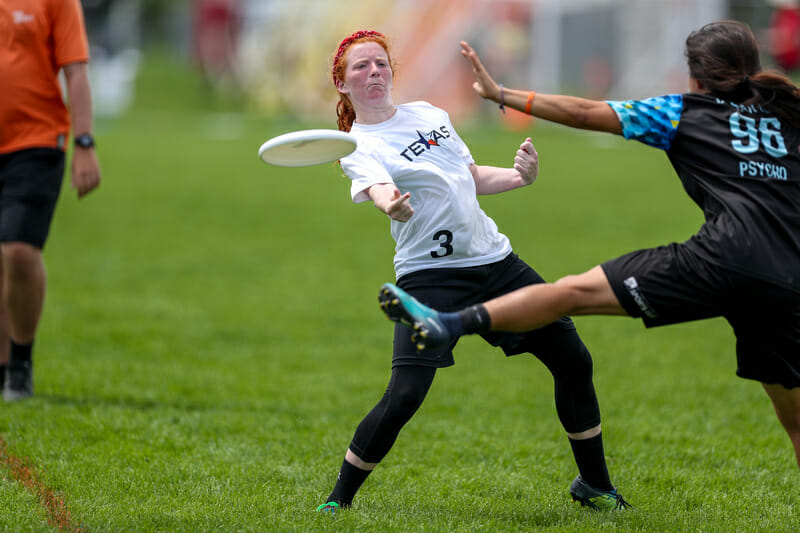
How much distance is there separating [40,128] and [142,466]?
2250 millimetres

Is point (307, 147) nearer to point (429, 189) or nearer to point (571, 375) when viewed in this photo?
point (429, 189)

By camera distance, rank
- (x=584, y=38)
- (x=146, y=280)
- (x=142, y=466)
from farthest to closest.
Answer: (x=584, y=38) → (x=146, y=280) → (x=142, y=466)

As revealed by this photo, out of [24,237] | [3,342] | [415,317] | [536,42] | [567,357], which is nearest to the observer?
[415,317]

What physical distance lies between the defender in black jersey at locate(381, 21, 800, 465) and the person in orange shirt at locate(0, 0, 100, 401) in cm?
308

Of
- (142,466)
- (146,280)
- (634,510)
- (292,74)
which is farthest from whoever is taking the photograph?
(292,74)

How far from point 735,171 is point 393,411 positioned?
1.63 metres

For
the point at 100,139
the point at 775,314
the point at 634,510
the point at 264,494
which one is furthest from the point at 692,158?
the point at 100,139

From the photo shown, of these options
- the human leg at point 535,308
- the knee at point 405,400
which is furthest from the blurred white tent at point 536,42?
the human leg at point 535,308

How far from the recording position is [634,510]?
4402mm

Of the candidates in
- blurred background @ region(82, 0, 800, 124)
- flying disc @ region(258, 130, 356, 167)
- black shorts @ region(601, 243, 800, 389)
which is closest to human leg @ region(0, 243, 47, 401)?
flying disc @ region(258, 130, 356, 167)

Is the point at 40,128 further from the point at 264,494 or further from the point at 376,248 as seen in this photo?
the point at 376,248

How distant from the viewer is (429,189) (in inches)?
163

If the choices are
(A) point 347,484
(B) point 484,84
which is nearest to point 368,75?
(B) point 484,84

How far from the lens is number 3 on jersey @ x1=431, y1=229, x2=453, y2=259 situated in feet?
13.6
